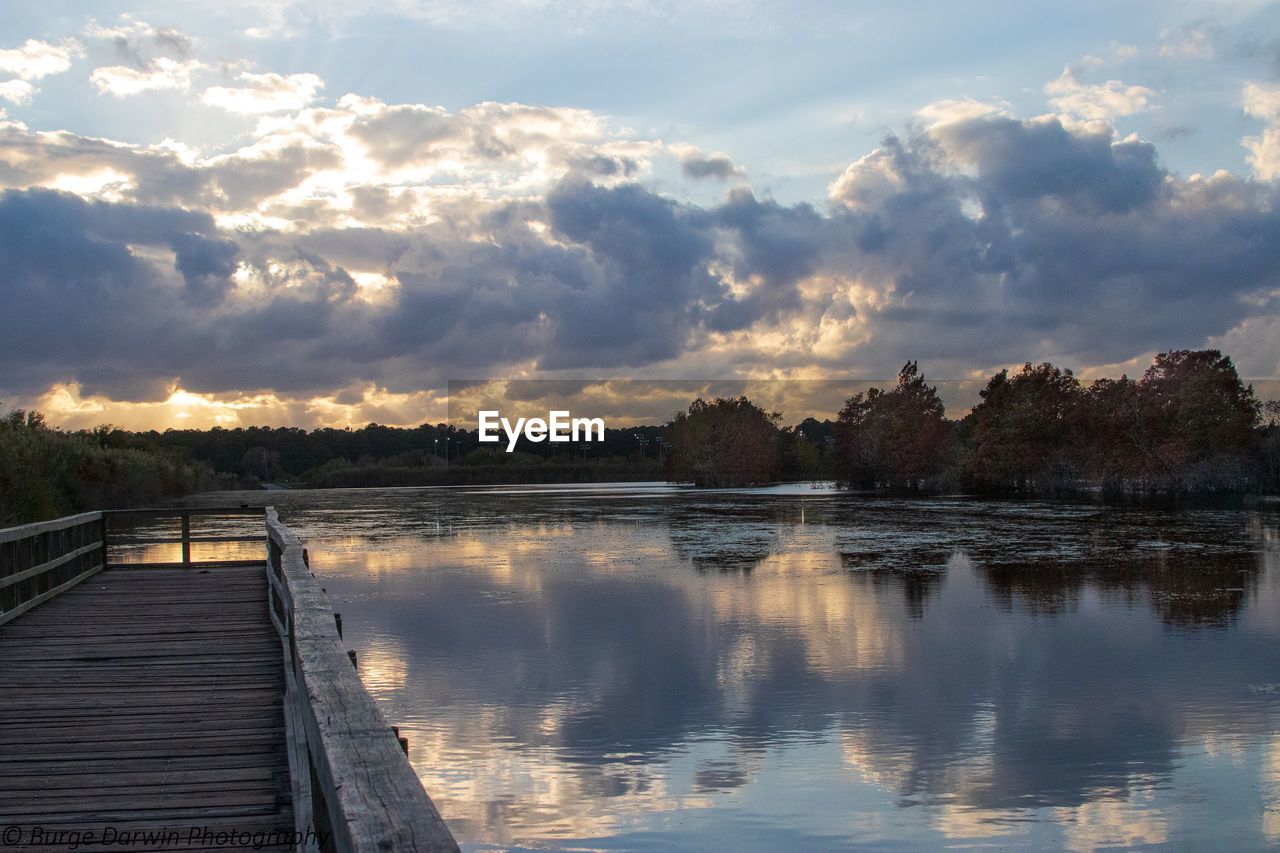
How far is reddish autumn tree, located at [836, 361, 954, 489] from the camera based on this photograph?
2953 inches

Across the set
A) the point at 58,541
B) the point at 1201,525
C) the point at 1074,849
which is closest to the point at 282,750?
the point at 1074,849

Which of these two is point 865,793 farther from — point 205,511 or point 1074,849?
point 205,511

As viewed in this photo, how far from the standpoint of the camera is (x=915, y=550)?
2397 centimetres

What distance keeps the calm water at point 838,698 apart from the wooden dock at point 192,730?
1.58m

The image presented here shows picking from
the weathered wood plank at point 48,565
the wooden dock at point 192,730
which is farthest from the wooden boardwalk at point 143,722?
the weathered wood plank at point 48,565

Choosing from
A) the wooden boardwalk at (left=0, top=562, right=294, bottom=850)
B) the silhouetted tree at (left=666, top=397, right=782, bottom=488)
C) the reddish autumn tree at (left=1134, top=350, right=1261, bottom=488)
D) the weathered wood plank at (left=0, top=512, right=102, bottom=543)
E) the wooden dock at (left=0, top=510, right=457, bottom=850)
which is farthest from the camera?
the silhouetted tree at (left=666, top=397, right=782, bottom=488)

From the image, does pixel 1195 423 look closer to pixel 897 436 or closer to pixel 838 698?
pixel 897 436

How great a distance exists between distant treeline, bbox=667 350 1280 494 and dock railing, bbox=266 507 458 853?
55838 millimetres

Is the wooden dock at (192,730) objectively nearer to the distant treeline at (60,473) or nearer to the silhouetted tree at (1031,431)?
the distant treeline at (60,473)

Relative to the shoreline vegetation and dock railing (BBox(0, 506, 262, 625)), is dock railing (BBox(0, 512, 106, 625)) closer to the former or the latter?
dock railing (BBox(0, 506, 262, 625))

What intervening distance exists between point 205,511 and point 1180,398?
51.4 m

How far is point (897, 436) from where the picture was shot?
250ft

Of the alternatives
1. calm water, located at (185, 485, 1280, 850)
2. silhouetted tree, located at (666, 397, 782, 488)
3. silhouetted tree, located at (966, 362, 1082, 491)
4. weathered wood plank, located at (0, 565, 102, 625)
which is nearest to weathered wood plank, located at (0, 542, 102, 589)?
weathered wood plank, located at (0, 565, 102, 625)

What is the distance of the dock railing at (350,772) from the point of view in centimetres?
207
